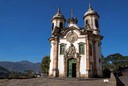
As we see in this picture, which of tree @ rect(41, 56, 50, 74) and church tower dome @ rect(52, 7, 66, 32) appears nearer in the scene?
church tower dome @ rect(52, 7, 66, 32)

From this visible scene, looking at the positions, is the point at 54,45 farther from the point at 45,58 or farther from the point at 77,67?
the point at 45,58

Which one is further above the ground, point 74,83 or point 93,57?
point 93,57

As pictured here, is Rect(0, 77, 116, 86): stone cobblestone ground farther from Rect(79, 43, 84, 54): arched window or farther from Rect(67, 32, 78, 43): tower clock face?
Rect(67, 32, 78, 43): tower clock face

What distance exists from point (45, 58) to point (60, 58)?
61.3ft

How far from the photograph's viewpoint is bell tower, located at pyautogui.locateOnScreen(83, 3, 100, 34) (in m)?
34.3

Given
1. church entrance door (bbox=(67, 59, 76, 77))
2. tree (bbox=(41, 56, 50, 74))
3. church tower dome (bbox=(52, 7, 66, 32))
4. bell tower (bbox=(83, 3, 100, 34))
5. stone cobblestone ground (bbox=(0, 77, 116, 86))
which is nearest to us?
stone cobblestone ground (bbox=(0, 77, 116, 86))

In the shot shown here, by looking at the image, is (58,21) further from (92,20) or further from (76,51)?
(76,51)

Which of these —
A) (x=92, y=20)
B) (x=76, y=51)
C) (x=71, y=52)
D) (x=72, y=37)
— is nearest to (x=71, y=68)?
(x=71, y=52)

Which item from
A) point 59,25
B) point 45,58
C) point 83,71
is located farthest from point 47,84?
point 45,58

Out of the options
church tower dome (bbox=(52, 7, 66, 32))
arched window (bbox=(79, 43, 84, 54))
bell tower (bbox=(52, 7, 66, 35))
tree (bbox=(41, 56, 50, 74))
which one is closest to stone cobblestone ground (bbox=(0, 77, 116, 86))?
arched window (bbox=(79, 43, 84, 54))

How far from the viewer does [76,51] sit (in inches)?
1261

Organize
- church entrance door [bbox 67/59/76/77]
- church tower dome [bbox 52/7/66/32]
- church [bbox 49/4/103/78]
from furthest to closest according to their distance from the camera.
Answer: church tower dome [bbox 52/7/66/32], church entrance door [bbox 67/59/76/77], church [bbox 49/4/103/78]

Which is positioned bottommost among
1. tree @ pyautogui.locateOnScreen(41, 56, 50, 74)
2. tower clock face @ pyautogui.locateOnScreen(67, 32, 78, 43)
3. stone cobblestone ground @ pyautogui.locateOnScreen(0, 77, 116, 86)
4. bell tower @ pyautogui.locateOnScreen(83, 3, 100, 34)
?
stone cobblestone ground @ pyautogui.locateOnScreen(0, 77, 116, 86)

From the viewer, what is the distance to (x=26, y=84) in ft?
74.7
